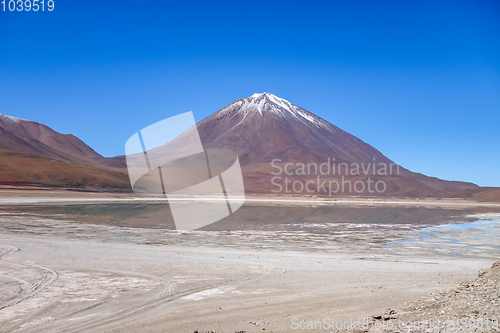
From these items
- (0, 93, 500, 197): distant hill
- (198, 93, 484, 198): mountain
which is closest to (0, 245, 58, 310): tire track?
(0, 93, 500, 197): distant hill

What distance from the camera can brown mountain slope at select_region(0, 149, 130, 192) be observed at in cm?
7712

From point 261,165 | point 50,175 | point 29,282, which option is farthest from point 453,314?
point 261,165

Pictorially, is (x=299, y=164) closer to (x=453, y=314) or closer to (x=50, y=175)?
(x=50, y=175)

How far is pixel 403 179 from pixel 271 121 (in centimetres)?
9113

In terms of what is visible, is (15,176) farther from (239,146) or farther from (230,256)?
(239,146)

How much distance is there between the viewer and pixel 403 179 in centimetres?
11831

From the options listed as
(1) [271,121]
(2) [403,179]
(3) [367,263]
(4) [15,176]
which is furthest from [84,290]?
(1) [271,121]

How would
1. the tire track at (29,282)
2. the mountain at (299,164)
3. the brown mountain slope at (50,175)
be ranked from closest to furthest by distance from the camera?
the tire track at (29,282) < the brown mountain slope at (50,175) < the mountain at (299,164)

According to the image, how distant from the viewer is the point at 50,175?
3278 inches

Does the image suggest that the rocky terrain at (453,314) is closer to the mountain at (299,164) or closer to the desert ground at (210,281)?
the desert ground at (210,281)

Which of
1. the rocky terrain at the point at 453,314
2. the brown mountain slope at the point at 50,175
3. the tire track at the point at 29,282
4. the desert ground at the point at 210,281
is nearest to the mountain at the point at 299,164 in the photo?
the brown mountain slope at the point at 50,175

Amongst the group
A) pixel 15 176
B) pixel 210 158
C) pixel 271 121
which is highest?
pixel 271 121

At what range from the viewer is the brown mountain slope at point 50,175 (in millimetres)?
77125

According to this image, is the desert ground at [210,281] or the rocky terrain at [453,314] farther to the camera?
the desert ground at [210,281]
